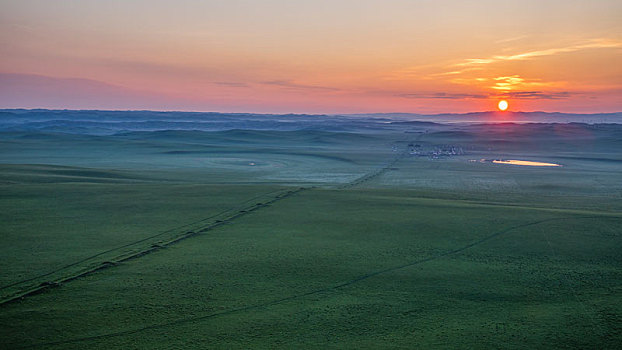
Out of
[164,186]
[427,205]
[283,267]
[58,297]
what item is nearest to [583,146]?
[427,205]

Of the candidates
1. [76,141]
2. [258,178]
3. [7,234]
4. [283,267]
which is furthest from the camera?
[76,141]

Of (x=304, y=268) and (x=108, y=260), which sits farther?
(x=108, y=260)

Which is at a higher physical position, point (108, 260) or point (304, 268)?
point (108, 260)

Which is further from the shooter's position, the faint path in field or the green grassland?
the faint path in field

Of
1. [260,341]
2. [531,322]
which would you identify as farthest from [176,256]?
[531,322]

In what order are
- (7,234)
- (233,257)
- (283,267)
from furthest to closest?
(7,234)
(233,257)
(283,267)

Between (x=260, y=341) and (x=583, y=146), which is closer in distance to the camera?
(x=260, y=341)

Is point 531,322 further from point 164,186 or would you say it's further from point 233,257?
point 164,186

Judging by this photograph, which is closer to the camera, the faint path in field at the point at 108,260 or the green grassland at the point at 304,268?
the green grassland at the point at 304,268
